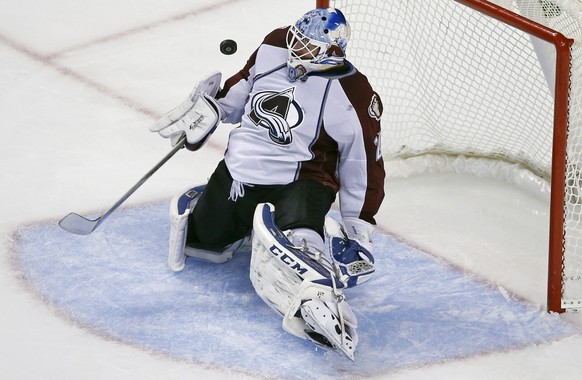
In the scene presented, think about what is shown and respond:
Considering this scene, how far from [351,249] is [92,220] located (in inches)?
31.1

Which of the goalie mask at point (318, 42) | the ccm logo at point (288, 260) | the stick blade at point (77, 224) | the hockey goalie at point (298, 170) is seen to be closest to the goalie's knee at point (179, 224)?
the hockey goalie at point (298, 170)

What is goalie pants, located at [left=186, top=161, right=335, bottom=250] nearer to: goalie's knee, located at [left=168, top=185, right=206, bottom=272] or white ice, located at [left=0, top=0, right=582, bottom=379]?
goalie's knee, located at [left=168, top=185, right=206, bottom=272]

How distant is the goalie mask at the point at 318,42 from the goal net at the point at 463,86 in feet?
1.86

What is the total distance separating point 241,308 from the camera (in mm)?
3570

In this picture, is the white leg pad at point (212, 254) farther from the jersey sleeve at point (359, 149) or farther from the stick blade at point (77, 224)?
the jersey sleeve at point (359, 149)

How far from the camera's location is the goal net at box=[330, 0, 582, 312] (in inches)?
157

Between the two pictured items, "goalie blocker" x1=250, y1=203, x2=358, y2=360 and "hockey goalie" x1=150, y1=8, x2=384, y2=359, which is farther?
"hockey goalie" x1=150, y1=8, x2=384, y2=359

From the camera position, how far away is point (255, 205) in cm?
360

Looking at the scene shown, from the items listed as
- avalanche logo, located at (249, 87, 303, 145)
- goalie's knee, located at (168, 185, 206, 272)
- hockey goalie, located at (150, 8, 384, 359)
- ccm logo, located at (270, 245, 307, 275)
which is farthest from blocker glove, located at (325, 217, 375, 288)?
goalie's knee, located at (168, 185, 206, 272)

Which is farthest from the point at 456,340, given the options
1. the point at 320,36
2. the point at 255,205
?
the point at 320,36

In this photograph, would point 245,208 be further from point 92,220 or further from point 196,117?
point 92,220

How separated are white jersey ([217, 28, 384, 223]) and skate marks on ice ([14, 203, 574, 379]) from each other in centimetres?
31

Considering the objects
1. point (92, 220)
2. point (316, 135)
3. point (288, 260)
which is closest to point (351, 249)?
point (288, 260)

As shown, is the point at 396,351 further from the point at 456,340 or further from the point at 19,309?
the point at 19,309
